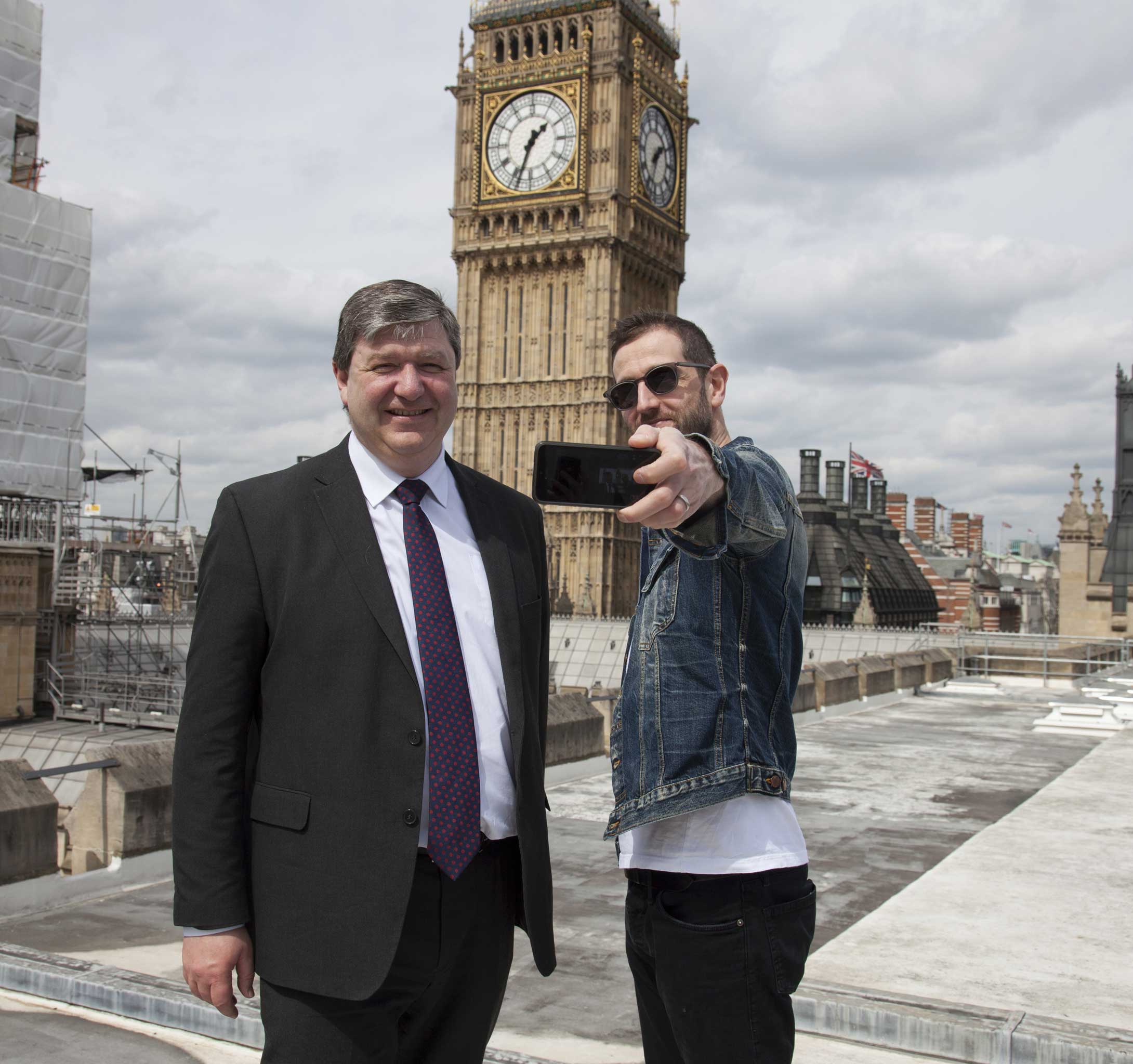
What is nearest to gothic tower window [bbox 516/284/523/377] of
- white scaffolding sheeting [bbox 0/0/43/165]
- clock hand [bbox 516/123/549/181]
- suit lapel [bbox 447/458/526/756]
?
clock hand [bbox 516/123/549/181]

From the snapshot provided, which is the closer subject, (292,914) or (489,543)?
(292,914)

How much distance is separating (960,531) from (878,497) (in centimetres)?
2731

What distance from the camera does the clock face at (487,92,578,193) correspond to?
5119 centimetres

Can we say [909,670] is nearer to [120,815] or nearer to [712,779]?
[120,815]

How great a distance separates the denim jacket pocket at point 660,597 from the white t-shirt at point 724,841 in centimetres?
33

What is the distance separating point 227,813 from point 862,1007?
2198 mm

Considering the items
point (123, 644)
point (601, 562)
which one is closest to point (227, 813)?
point (123, 644)

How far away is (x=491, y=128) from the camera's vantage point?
51438mm

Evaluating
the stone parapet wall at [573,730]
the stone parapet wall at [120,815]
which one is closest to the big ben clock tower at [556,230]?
the stone parapet wall at [573,730]

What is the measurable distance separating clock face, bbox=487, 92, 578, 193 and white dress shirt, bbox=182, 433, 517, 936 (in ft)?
167

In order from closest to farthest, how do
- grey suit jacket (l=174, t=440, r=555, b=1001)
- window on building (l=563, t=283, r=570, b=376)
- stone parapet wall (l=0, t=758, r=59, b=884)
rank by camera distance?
grey suit jacket (l=174, t=440, r=555, b=1001), stone parapet wall (l=0, t=758, r=59, b=884), window on building (l=563, t=283, r=570, b=376)

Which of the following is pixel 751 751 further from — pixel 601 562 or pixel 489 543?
pixel 601 562

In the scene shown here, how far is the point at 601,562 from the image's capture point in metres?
50.2

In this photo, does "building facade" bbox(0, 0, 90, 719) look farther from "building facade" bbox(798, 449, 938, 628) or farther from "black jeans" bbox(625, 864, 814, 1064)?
"building facade" bbox(798, 449, 938, 628)
